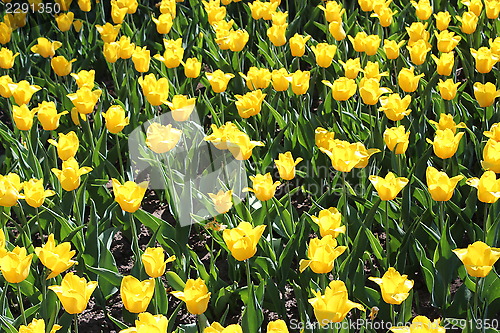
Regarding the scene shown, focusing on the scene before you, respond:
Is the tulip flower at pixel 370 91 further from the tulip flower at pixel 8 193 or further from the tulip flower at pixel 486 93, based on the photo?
the tulip flower at pixel 8 193

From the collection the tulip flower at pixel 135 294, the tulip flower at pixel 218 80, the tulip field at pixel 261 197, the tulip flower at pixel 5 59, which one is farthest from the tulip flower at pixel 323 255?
the tulip flower at pixel 5 59

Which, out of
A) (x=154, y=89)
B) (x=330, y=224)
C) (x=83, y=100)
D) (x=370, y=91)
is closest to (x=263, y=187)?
(x=330, y=224)

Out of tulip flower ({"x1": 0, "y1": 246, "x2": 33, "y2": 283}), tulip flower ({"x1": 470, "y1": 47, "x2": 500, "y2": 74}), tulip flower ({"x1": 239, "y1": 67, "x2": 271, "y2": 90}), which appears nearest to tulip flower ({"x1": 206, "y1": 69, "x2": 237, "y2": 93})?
tulip flower ({"x1": 239, "y1": 67, "x2": 271, "y2": 90})

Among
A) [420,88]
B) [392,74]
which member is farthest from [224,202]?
[392,74]

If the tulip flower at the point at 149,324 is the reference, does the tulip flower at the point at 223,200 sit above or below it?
below

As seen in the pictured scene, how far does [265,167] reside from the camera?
9.57ft

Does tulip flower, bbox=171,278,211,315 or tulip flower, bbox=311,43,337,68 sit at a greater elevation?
tulip flower, bbox=311,43,337,68

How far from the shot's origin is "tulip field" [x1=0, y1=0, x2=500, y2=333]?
6.70ft

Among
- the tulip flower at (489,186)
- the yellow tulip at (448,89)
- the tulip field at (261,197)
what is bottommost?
the tulip field at (261,197)

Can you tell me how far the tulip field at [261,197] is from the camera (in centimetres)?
204

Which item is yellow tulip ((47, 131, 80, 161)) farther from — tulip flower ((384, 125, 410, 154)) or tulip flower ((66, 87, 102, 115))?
tulip flower ((384, 125, 410, 154))

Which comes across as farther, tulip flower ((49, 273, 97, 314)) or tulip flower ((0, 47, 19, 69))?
tulip flower ((0, 47, 19, 69))

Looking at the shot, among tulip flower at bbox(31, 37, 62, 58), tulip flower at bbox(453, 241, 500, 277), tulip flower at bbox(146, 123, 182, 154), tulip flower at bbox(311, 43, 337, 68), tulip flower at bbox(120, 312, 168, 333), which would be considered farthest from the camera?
tulip flower at bbox(31, 37, 62, 58)

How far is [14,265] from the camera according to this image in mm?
1970
